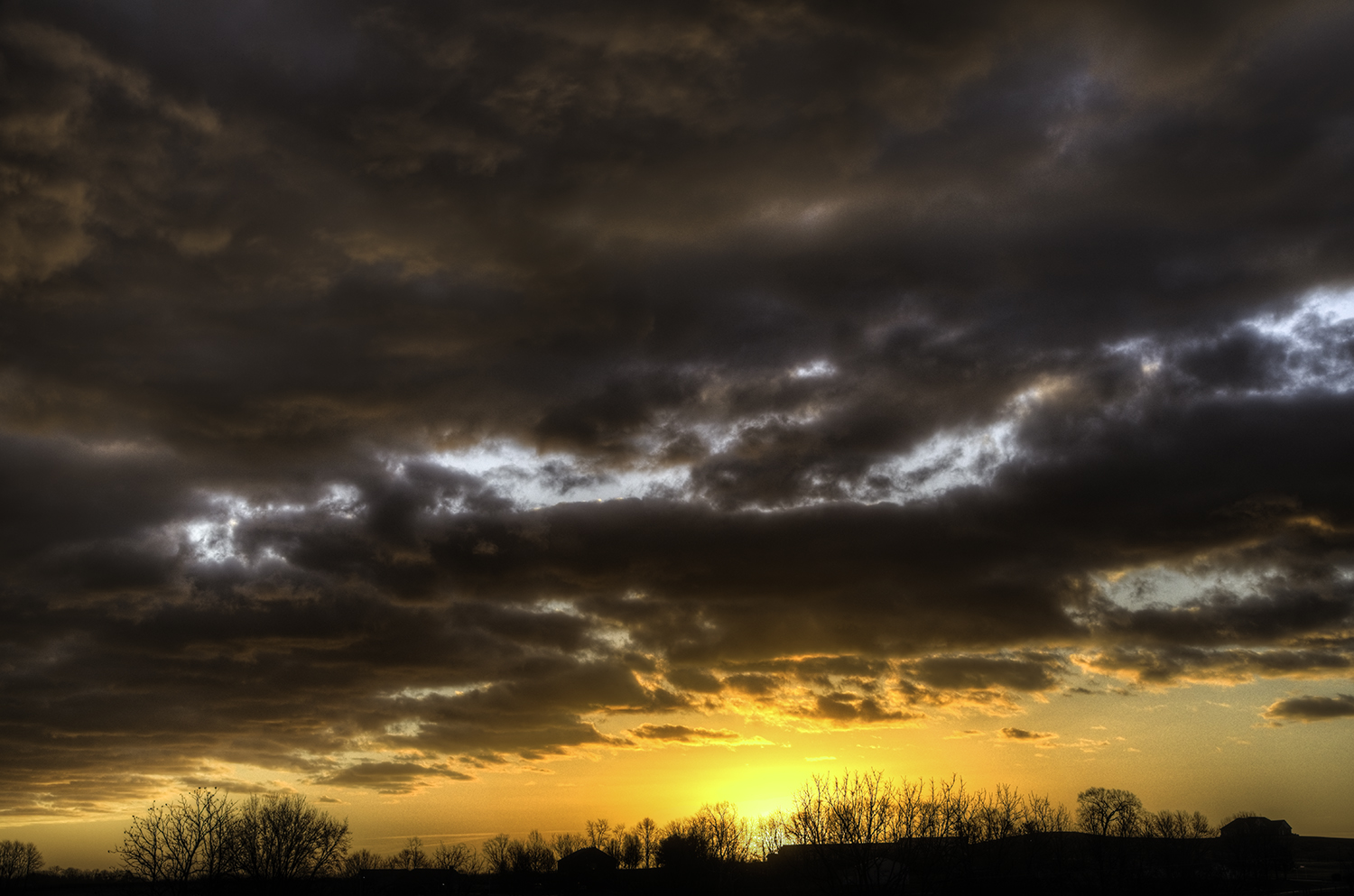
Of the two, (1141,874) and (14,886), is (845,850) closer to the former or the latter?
(1141,874)

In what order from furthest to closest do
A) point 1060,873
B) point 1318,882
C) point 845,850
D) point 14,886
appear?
point 14,886, point 1318,882, point 1060,873, point 845,850

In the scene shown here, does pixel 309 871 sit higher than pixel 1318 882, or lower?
higher

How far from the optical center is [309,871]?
126125mm

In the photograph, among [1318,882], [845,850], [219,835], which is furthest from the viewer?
[1318,882]

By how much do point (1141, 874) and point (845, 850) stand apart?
4615 centimetres

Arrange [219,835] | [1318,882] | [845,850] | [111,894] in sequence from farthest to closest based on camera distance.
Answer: [1318,882] → [111,894] → [219,835] → [845,850]

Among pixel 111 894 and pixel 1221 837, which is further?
pixel 1221 837

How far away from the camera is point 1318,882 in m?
152

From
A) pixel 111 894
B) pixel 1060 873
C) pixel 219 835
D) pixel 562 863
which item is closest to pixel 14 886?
pixel 111 894

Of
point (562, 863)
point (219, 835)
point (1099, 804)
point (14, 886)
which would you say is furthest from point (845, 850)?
point (14, 886)

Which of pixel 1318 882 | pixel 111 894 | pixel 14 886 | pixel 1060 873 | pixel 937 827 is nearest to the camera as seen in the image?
pixel 937 827

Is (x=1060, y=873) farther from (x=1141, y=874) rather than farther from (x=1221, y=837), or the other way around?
(x=1221, y=837)

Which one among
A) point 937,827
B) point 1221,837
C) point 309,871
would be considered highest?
point 937,827

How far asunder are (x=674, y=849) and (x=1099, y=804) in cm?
6642
